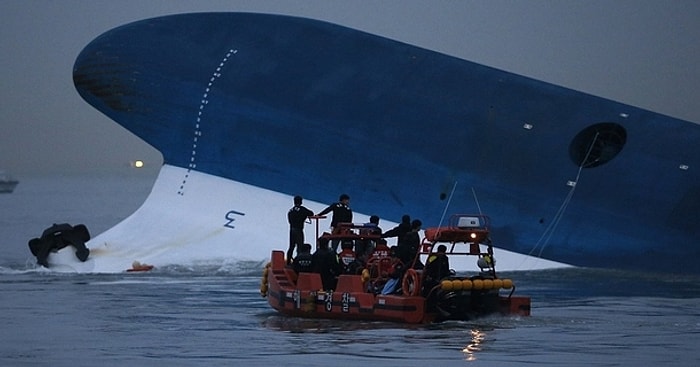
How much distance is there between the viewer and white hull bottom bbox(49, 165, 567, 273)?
31953 mm

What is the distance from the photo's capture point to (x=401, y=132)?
105 feet

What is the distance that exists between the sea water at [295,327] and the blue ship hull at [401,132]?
111 centimetres

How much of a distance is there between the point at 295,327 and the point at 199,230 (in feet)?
31.9

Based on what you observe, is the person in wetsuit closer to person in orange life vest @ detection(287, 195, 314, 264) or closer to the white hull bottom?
person in orange life vest @ detection(287, 195, 314, 264)

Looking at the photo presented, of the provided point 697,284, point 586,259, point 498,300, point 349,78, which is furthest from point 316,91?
point 498,300

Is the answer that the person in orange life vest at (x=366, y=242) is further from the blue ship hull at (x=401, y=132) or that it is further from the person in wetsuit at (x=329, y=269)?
the blue ship hull at (x=401, y=132)

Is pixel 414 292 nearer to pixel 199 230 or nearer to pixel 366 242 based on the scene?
pixel 366 242

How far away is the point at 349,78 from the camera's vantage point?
3294 cm

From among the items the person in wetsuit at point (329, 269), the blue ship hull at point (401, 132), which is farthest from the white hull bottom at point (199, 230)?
the person in wetsuit at point (329, 269)

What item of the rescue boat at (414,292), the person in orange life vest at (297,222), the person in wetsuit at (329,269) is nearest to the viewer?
the rescue boat at (414,292)

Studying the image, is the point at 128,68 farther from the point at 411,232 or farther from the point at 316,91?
the point at 411,232

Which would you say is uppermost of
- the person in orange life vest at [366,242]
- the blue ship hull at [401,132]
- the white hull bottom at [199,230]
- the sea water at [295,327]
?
the blue ship hull at [401,132]

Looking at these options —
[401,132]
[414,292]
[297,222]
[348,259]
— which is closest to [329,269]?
[348,259]

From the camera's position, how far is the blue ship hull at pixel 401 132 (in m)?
30.2
